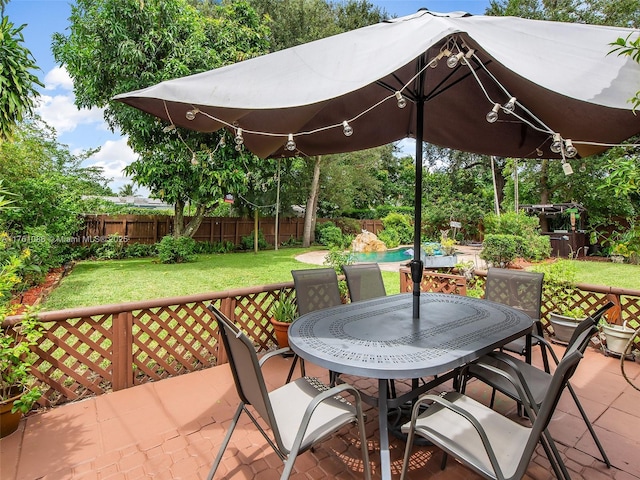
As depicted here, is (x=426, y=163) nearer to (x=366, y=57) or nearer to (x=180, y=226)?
(x=180, y=226)

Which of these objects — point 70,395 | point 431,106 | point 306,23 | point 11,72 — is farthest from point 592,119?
point 306,23

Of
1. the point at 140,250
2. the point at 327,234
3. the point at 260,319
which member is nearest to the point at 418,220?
the point at 260,319

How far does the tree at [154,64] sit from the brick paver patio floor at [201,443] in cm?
645

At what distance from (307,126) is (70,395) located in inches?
117

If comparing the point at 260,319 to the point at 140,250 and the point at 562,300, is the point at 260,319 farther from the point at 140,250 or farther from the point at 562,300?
the point at 140,250

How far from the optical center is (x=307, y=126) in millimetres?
3039

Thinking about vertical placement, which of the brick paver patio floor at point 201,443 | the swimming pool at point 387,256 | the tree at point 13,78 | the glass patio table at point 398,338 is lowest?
the swimming pool at point 387,256

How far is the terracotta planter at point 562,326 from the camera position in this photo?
3823mm

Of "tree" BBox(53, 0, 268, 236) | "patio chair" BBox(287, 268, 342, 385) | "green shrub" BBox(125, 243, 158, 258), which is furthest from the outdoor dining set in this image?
"green shrub" BBox(125, 243, 158, 258)

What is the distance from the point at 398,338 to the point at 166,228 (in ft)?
40.7

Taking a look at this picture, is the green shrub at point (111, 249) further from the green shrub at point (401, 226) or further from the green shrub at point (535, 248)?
the green shrub at point (535, 248)

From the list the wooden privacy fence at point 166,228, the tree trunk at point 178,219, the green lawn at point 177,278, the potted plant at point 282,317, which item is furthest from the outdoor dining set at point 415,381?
the wooden privacy fence at point 166,228

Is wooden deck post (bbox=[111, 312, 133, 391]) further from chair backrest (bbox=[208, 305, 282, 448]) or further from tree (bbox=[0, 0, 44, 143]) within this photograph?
tree (bbox=[0, 0, 44, 143])

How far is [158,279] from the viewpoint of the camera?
7.93 m
